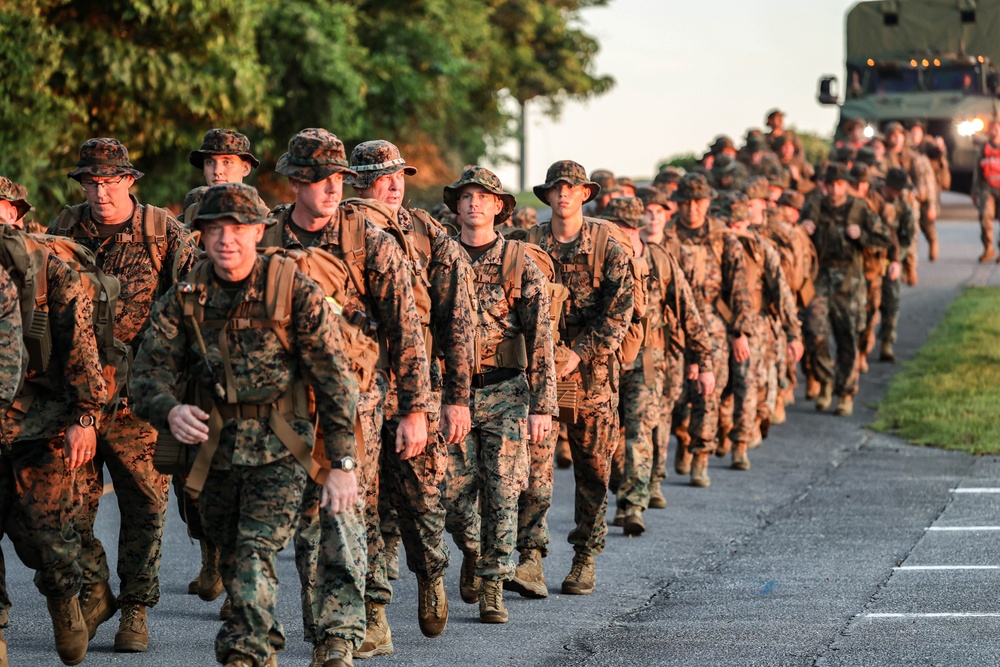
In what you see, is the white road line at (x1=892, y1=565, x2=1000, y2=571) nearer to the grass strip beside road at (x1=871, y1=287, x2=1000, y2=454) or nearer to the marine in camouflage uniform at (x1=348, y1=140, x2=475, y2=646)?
the marine in camouflage uniform at (x1=348, y1=140, x2=475, y2=646)

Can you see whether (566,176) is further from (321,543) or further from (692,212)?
(692,212)

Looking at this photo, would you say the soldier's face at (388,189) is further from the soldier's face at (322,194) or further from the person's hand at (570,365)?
the person's hand at (570,365)

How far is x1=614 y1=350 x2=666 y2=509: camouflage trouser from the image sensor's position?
12.1 metres

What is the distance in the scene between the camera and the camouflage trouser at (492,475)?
31.5 feet

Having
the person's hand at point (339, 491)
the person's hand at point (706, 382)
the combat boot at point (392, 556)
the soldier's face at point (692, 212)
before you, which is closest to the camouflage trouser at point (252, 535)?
the person's hand at point (339, 491)

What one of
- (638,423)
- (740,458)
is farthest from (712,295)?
(638,423)

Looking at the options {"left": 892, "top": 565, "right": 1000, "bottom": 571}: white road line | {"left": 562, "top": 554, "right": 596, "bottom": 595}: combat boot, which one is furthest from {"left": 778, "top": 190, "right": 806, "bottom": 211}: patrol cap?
{"left": 562, "top": 554, "right": 596, "bottom": 595}: combat boot

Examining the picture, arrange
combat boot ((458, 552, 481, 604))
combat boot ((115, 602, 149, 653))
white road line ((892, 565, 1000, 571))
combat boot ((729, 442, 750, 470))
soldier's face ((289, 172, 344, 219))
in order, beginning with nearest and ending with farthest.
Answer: soldier's face ((289, 172, 344, 219)) → combat boot ((115, 602, 149, 653)) → combat boot ((458, 552, 481, 604)) → white road line ((892, 565, 1000, 571)) → combat boot ((729, 442, 750, 470))

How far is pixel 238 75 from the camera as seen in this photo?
76.8ft

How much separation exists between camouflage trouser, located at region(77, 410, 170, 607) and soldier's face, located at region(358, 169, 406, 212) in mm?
1554

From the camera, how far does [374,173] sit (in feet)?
30.2

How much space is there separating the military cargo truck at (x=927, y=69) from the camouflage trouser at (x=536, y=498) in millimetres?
22369

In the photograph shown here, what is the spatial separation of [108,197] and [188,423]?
2.51 meters

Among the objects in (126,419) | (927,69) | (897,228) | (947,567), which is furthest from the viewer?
(927,69)
